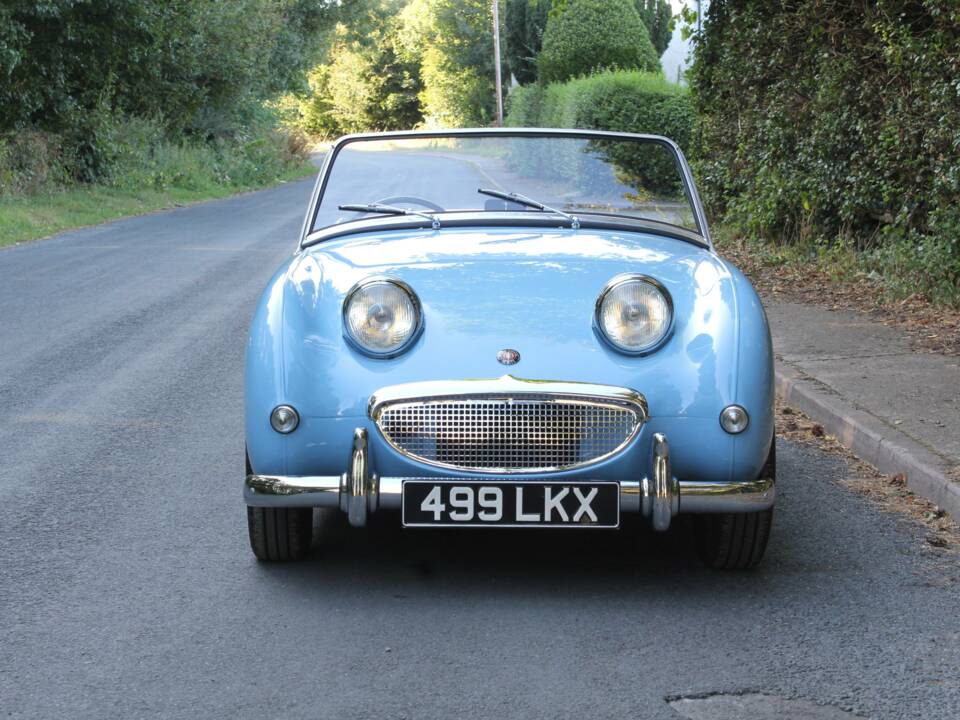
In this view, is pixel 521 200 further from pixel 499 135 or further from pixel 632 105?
pixel 632 105

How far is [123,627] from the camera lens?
3557 millimetres

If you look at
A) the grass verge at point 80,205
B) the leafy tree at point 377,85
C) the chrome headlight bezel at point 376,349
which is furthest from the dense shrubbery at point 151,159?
the leafy tree at point 377,85

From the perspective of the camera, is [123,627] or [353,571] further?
[353,571]

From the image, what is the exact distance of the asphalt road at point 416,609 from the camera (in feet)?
Result: 10.3

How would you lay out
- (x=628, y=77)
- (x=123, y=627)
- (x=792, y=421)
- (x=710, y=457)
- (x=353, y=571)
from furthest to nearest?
(x=628, y=77) < (x=792, y=421) < (x=353, y=571) < (x=710, y=457) < (x=123, y=627)

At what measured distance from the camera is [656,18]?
152 feet

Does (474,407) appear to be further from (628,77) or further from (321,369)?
(628,77)

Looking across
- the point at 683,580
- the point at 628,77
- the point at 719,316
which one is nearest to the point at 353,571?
the point at 683,580

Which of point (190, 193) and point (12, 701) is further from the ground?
point (12, 701)

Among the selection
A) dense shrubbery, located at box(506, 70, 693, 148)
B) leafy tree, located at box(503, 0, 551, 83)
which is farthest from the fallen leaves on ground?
leafy tree, located at box(503, 0, 551, 83)

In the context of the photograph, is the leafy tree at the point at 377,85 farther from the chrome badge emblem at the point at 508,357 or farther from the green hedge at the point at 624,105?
the chrome badge emblem at the point at 508,357

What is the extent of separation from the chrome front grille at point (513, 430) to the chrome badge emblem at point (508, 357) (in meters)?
0.12

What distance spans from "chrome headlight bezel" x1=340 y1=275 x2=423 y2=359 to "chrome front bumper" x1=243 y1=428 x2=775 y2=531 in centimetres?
25

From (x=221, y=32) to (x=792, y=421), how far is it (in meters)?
29.2
